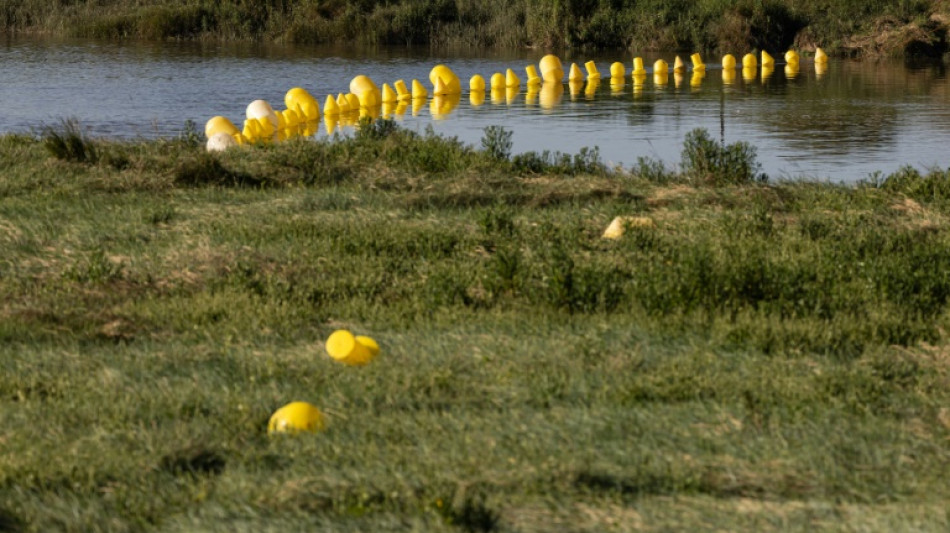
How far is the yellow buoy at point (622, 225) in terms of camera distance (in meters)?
7.46

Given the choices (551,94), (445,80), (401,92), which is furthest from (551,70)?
(401,92)

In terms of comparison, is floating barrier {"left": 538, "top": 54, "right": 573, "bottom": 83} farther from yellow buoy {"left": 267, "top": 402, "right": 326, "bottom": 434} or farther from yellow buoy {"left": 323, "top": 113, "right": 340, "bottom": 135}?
yellow buoy {"left": 267, "top": 402, "right": 326, "bottom": 434}

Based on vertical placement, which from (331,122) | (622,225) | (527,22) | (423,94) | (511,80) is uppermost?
(527,22)

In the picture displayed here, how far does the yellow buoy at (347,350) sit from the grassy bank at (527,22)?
958 inches

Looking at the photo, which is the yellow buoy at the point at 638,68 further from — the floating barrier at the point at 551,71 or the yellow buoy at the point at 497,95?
the yellow buoy at the point at 497,95

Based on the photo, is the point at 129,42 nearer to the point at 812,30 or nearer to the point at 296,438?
the point at 812,30

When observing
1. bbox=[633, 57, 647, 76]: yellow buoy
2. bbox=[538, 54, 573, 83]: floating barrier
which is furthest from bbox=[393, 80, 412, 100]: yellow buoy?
bbox=[633, 57, 647, 76]: yellow buoy

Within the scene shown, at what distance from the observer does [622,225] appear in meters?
7.50

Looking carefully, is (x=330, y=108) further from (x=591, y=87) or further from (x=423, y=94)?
(x=591, y=87)

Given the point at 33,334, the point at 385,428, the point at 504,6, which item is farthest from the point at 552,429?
the point at 504,6

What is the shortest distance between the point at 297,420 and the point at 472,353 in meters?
1.16

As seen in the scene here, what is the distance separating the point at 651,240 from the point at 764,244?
653 mm

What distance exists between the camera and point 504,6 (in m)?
33.3

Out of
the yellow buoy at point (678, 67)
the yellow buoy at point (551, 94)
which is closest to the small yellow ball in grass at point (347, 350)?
the yellow buoy at point (551, 94)
